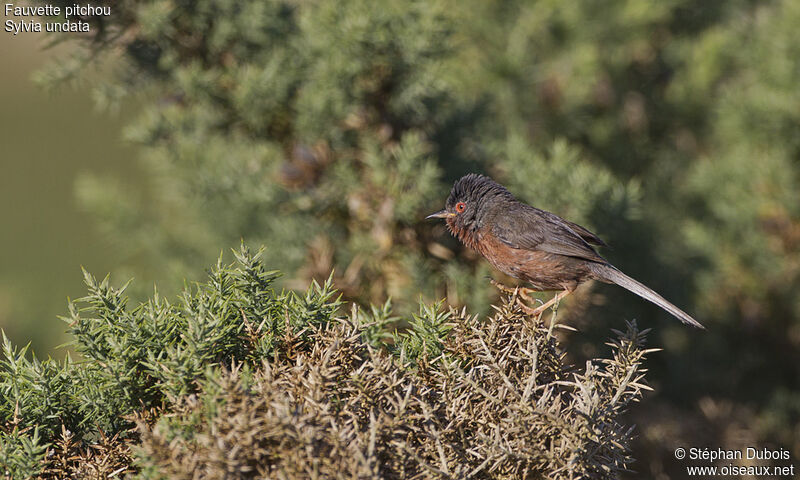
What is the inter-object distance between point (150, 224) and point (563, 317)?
14.2 ft

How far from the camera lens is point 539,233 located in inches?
147

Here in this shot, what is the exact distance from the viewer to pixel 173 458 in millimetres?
1666

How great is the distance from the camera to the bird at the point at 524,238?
3.67 meters

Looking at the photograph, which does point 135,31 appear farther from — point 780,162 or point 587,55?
point 780,162

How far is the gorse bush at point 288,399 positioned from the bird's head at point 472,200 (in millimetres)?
1498

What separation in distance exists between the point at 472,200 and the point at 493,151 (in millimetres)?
1367

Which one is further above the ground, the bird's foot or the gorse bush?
the bird's foot

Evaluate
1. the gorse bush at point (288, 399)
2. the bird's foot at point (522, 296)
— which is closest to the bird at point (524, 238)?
the bird's foot at point (522, 296)

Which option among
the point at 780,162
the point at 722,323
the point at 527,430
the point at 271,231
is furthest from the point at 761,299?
the point at 527,430

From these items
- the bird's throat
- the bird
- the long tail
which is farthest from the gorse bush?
the bird's throat

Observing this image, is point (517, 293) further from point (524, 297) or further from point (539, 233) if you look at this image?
point (539, 233)

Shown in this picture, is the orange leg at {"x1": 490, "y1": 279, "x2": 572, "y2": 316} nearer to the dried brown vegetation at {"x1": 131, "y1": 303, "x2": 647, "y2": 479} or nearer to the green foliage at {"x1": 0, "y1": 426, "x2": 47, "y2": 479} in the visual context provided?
the dried brown vegetation at {"x1": 131, "y1": 303, "x2": 647, "y2": 479}

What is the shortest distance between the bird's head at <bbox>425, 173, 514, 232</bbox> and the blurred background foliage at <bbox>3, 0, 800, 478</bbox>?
56 cm

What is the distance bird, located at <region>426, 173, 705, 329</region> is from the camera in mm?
3670
